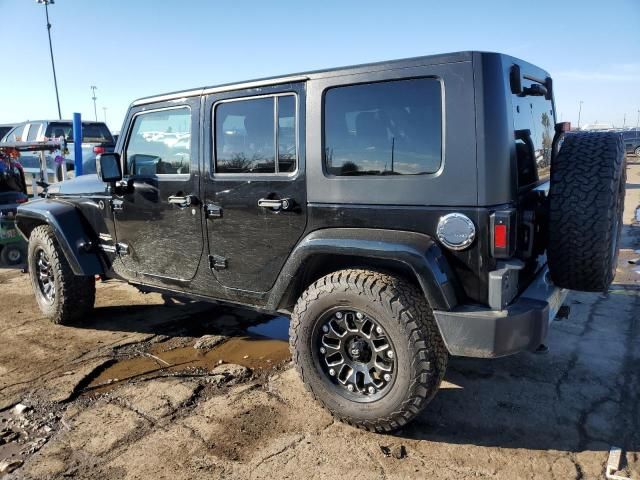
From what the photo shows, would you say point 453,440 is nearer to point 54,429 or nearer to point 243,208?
point 243,208

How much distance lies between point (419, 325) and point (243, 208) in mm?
1395

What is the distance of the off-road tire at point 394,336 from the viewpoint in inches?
103

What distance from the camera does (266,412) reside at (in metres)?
3.07

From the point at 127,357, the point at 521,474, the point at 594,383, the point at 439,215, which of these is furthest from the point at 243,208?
the point at 594,383

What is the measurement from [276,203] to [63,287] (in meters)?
2.63

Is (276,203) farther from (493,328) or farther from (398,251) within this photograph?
(493,328)

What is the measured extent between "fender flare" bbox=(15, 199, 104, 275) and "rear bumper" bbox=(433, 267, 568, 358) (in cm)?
318

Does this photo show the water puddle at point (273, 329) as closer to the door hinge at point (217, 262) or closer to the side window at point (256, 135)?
the door hinge at point (217, 262)

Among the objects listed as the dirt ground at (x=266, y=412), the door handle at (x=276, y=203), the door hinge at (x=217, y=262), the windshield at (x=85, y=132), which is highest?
the windshield at (x=85, y=132)

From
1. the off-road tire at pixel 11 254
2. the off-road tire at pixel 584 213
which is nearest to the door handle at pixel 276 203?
the off-road tire at pixel 584 213

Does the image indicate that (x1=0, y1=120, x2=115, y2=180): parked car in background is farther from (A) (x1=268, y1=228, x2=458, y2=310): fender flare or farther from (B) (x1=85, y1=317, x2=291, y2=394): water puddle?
(A) (x1=268, y1=228, x2=458, y2=310): fender flare

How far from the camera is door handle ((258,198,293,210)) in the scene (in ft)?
10.0

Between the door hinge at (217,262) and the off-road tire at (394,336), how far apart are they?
2.69 ft

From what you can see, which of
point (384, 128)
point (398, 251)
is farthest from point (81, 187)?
point (398, 251)
